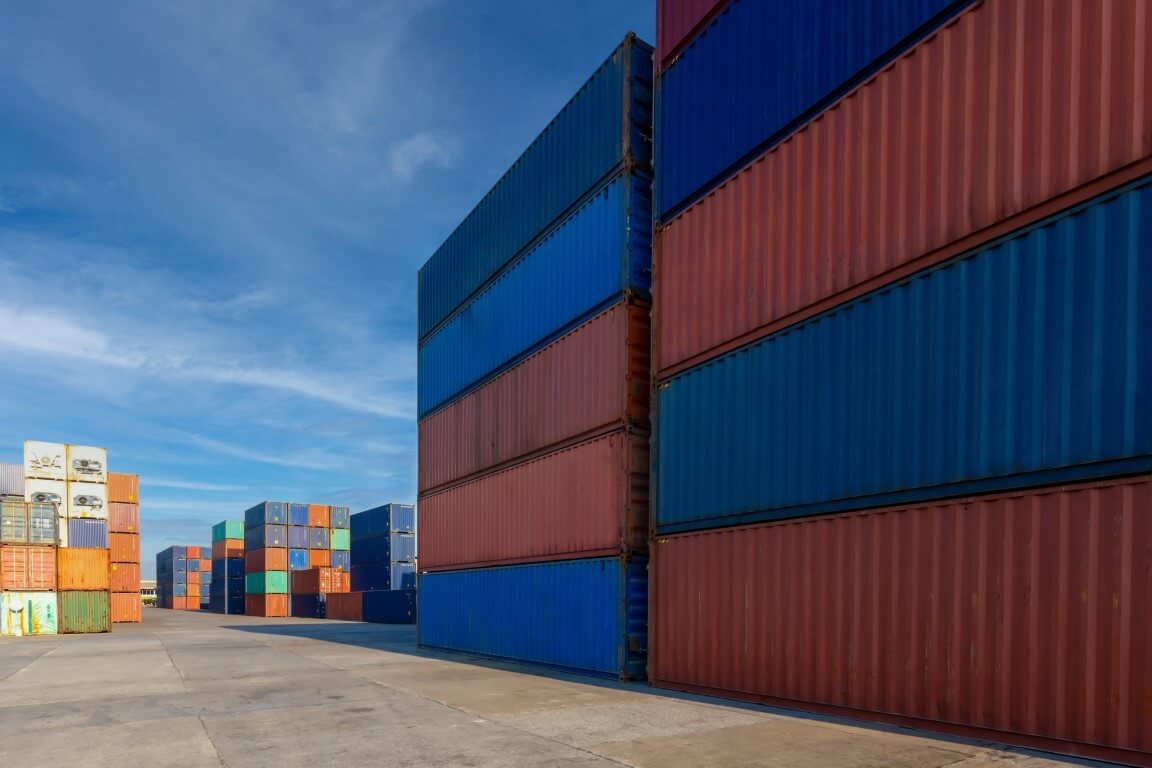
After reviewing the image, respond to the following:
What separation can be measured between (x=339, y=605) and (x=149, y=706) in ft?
140

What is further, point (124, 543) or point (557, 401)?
point (124, 543)

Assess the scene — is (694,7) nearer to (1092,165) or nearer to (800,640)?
(1092,165)

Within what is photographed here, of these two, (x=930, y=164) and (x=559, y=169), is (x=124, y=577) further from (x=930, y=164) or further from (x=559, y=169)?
(x=930, y=164)

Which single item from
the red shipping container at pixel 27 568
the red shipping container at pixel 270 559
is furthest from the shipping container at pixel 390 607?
the red shipping container at pixel 27 568

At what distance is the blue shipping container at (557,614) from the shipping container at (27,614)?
26.0 meters

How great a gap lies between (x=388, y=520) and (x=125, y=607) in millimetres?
18176

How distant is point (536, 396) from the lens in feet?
62.8

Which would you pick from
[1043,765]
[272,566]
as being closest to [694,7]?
[1043,765]

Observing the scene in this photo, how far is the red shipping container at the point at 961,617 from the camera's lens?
7457mm

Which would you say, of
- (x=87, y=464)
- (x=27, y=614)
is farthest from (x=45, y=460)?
(x=27, y=614)

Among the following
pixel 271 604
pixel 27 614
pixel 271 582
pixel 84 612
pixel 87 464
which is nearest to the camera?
pixel 27 614

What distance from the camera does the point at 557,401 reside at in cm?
1828

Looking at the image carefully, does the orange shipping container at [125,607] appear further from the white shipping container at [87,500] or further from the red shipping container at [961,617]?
the red shipping container at [961,617]

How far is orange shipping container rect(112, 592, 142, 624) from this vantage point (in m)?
49.6
